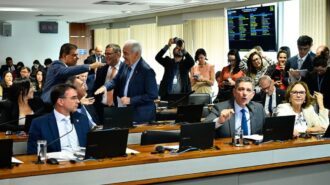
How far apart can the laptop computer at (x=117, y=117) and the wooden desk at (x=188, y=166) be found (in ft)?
3.40

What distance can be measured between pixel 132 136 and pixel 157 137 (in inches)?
37.1

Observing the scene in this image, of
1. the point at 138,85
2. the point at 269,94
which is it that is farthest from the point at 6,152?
the point at 269,94

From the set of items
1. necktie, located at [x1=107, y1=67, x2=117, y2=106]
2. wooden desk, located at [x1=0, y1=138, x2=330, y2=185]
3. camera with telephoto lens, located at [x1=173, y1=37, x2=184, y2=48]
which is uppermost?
camera with telephoto lens, located at [x1=173, y1=37, x2=184, y2=48]

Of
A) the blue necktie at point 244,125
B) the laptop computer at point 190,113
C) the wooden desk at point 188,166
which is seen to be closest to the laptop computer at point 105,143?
the wooden desk at point 188,166

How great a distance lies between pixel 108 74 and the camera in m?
7.49

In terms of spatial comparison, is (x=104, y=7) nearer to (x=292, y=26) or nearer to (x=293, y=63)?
(x=292, y=26)

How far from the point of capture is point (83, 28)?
A: 21000mm

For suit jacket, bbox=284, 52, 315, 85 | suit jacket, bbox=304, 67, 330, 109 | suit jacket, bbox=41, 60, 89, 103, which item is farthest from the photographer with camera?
suit jacket, bbox=41, 60, 89, 103

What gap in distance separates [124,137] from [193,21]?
1054 cm

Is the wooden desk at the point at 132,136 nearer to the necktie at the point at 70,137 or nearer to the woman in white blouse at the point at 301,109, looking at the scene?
the necktie at the point at 70,137

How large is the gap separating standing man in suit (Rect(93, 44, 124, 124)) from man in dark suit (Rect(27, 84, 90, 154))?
2487 mm

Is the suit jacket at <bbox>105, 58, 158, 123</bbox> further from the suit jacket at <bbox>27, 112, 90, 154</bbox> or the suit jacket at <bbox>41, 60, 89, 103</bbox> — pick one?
the suit jacket at <bbox>27, 112, 90, 154</bbox>

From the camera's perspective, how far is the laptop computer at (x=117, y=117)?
226 inches

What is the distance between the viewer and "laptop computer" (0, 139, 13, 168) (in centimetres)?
378
